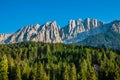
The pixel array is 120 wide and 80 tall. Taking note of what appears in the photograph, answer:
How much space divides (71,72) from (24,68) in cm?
2504

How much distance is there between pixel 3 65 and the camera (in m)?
132

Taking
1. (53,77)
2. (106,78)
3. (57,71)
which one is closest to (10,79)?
(53,77)

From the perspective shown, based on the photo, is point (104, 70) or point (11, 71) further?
point (104, 70)

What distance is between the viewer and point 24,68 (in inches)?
6093

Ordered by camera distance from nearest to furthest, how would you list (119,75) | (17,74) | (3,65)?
(3,65)
(17,74)
(119,75)

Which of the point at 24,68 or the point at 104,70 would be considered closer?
the point at 24,68

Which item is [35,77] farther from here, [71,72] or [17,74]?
[71,72]

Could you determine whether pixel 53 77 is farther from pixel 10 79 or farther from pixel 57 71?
pixel 10 79

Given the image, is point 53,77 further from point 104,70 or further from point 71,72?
point 104,70

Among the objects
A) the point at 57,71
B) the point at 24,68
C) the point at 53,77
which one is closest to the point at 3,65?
the point at 24,68

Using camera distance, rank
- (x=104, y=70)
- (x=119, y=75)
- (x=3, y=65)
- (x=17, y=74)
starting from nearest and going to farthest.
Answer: (x=3, y=65)
(x=17, y=74)
(x=119, y=75)
(x=104, y=70)

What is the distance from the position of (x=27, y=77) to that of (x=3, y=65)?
18.2 metres

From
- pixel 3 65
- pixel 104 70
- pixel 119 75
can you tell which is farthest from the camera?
pixel 104 70

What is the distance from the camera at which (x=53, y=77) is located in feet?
518
